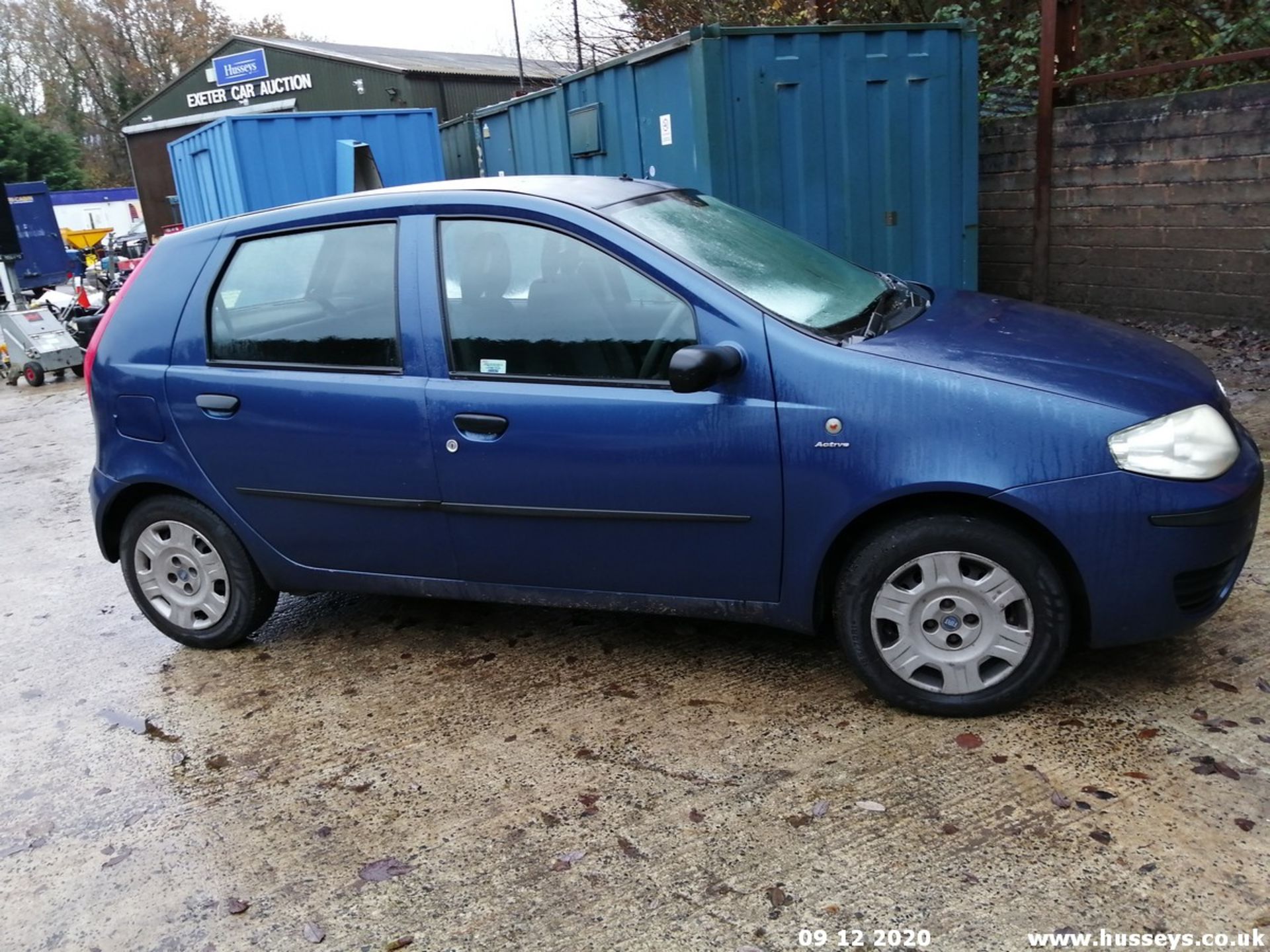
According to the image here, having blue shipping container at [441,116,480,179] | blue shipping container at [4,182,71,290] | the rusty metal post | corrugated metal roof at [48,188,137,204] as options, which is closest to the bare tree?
corrugated metal roof at [48,188,137,204]

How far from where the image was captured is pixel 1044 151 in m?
8.65

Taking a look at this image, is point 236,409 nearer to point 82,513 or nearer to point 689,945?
point 689,945

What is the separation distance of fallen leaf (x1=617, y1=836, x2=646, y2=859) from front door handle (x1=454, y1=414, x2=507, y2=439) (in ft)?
4.42

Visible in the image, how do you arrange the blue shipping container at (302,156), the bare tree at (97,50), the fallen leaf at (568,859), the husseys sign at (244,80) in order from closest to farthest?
the fallen leaf at (568,859) → the blue shipping container at (302,156) → the husseys sign at (244,80) → the bare tree at (97,50)

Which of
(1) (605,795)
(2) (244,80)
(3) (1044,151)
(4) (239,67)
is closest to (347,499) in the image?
(1) (605,795)

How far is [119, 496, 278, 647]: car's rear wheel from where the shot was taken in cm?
420

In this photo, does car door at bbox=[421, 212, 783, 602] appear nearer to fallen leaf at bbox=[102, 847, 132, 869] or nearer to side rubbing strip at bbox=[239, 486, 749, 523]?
side rubbing strip at bbox=[239, 486, 749, 523]

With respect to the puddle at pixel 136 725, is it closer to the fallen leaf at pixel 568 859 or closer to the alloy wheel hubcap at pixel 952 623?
the fallen leaf at pixel 568 859

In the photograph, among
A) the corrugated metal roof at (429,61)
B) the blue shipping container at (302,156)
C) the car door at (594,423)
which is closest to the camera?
the car door at (594,423)

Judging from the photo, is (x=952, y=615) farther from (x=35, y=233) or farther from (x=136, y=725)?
(x=35, y=233)

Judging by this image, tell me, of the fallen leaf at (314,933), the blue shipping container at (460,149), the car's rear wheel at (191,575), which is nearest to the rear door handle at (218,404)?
the car's rear wheel at (191,575)

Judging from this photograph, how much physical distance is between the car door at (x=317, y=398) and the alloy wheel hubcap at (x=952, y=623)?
1.54 meters

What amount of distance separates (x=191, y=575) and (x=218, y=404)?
2.55 ft

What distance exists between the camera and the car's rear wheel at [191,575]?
13.8ft
